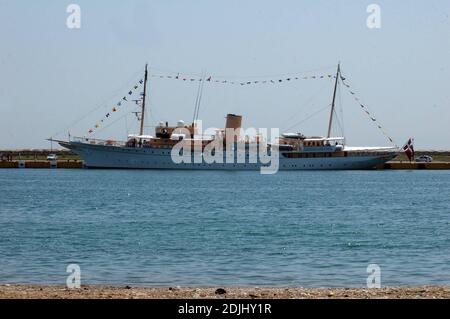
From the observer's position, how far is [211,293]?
55.2ft

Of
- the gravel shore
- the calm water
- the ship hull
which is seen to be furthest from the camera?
the ship hull

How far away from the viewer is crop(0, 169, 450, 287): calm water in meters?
21.9

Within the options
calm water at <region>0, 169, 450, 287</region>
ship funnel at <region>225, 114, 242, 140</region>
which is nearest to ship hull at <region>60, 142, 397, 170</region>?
ship funnel at <region>225, 114, 242, 140</region>

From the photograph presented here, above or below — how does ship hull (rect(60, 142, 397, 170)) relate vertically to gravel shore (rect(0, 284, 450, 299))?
above

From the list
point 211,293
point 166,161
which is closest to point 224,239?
point 211,293

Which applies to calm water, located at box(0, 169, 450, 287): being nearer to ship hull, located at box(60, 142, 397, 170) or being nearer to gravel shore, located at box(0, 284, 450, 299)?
gravel shore, located at box(0, 284, 450, 299)

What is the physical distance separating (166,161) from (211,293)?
102206mm

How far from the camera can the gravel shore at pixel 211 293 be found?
15.9 meters

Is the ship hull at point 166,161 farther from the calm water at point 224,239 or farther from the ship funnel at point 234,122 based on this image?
the calm water at point 224,239

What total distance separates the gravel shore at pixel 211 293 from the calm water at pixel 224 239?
8.32 ft

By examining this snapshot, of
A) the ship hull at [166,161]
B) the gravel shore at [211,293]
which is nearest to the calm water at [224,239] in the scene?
the gravel shore at [211,293]

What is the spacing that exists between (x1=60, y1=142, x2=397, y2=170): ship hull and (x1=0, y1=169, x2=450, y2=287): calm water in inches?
2206

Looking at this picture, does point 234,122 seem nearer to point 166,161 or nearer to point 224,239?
point 166,161
